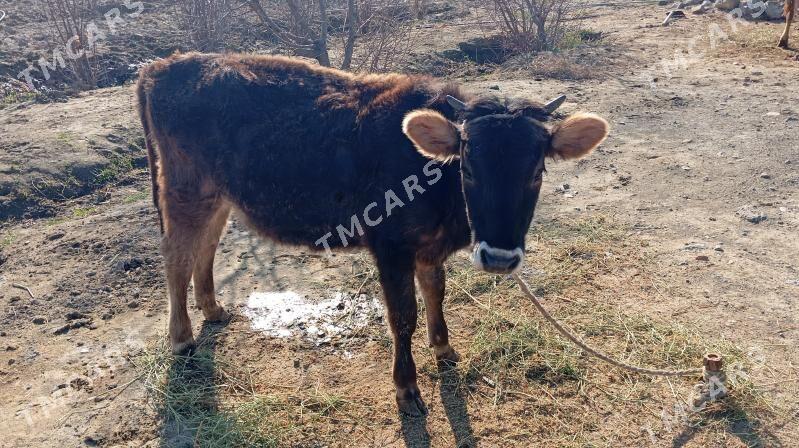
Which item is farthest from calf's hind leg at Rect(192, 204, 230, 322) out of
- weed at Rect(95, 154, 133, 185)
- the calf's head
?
weed at Rect(95, 154, 133, 185)

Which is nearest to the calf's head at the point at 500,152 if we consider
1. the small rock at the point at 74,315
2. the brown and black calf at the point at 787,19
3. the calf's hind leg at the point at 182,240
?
the calf's hind leg at the point at 182,240

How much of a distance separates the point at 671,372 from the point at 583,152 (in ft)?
5.15

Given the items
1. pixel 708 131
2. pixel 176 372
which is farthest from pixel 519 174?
pixel 708 131

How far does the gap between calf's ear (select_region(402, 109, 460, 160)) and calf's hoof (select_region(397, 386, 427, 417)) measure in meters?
1.61

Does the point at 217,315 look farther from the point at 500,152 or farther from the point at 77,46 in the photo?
the point at 77,46

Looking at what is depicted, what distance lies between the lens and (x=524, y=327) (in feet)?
15.7

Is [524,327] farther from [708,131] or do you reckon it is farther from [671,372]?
[708,131]

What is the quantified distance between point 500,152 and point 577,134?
2.00 feet

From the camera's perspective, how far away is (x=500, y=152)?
341 centimetres

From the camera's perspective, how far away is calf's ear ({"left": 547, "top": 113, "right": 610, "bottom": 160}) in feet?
12.0

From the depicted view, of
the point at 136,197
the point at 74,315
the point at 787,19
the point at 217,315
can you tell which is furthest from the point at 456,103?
the point at 787,19

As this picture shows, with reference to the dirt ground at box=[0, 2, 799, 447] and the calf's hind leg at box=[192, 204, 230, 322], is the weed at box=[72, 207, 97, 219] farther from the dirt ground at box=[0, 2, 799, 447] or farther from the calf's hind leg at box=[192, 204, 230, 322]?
the calf's hind leg at box=[192, 204, 230, 322]

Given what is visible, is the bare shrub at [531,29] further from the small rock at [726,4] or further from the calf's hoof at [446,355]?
the calf's hoof at [446,355]

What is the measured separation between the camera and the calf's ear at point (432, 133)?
3580 millimetres
